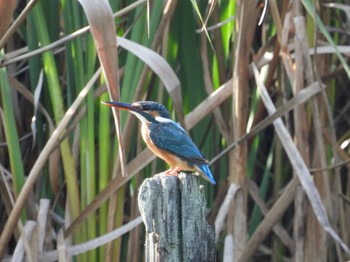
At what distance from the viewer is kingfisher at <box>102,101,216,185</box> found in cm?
359

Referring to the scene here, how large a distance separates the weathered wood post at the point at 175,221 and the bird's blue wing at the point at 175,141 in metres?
0.94

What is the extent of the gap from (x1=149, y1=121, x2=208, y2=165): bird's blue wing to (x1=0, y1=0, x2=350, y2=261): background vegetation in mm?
167

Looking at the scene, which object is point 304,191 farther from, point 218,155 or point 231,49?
point 231,49

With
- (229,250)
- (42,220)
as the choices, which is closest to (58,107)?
(42,220)

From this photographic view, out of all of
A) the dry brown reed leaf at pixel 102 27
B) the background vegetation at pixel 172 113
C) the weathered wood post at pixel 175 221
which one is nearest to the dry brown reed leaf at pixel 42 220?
the background vegetation at pixel 172 113

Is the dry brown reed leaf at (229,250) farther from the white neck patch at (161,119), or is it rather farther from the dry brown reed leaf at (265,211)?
the white neck patch at (161,119)

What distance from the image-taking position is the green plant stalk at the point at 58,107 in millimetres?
4105

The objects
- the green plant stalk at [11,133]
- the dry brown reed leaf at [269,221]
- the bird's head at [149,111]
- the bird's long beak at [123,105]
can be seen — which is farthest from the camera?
the dry brown reed leaf at [269,221]

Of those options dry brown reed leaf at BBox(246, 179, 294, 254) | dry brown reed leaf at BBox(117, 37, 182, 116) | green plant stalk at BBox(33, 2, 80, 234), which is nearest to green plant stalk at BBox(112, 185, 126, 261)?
green plant stalk at BBox(33, 2, 80, 234)

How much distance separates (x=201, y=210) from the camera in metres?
2.57

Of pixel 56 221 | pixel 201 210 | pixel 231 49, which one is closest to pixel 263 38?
pixel 231 49

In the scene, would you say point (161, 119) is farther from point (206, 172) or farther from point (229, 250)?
point (229, 250)

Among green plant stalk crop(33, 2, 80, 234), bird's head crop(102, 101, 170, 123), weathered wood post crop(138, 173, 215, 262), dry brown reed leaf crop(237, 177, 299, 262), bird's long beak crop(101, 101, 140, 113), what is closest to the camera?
weathered wood post crop(138, 173, 215, 262)

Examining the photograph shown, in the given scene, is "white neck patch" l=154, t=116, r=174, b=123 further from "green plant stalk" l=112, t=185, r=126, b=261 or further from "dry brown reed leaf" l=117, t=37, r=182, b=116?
"green plant stalk" l=112, t=185, r=126, b=261
